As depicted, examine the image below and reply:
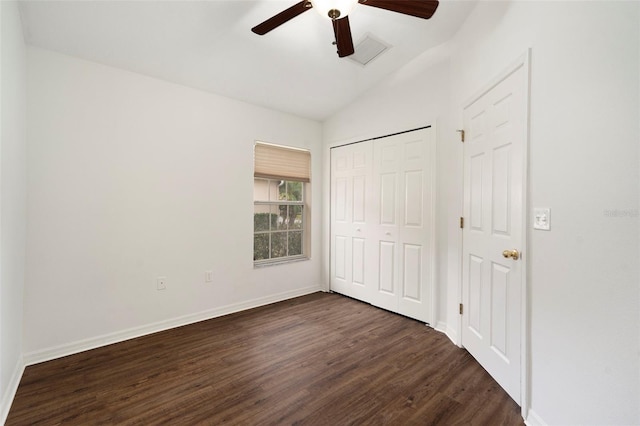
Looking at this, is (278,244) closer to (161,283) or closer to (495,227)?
(161,283)

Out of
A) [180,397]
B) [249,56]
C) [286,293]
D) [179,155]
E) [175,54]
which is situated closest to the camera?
[180,397]

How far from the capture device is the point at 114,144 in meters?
2.61

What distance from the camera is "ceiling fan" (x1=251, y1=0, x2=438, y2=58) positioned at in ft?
5.08

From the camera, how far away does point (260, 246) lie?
149 inches

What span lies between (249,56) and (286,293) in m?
2.87

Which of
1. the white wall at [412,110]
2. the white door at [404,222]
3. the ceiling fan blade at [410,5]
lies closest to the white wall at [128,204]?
the white wall at [412,110]

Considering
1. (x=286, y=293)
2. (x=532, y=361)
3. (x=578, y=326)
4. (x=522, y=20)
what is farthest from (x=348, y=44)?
(x=286, y=293)

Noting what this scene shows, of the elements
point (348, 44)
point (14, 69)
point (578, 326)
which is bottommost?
point (578, 326)

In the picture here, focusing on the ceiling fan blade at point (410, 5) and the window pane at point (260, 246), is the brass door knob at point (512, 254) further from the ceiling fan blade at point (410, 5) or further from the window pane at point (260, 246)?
the window pane at point (260, 246)

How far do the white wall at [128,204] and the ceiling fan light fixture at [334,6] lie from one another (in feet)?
6.69

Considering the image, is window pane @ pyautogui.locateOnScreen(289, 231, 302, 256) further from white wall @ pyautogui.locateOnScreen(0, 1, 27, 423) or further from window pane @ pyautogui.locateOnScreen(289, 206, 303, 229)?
white wall @ pyautogui.locateOnScreen(0, 1, 27, 423)

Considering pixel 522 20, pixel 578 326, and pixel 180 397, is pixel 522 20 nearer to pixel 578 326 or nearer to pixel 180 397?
pixel 578 326

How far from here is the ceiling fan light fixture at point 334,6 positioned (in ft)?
5.01

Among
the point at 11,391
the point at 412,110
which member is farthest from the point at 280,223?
the point at 11,391
